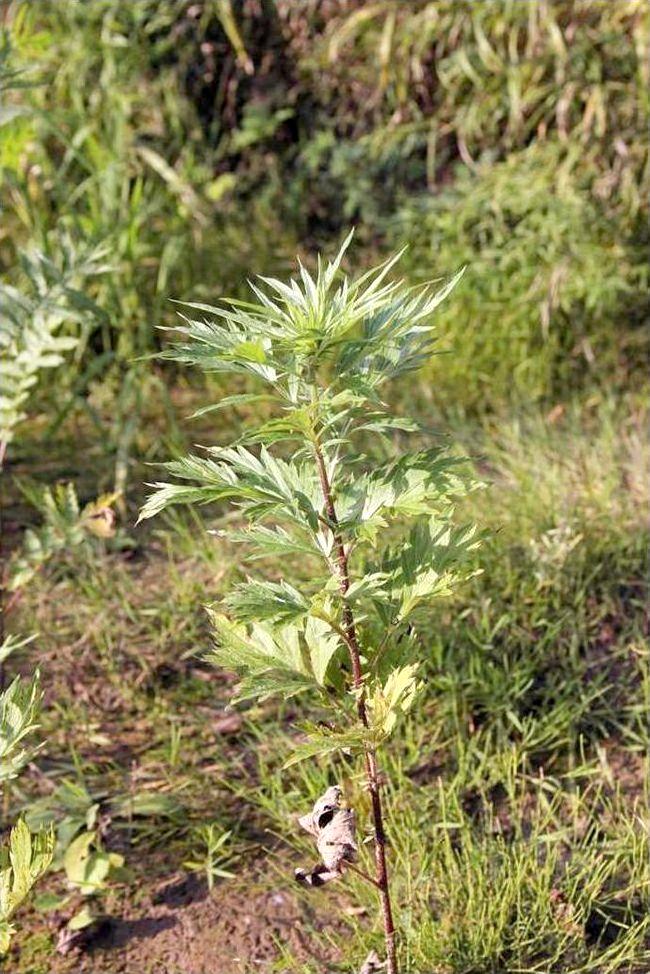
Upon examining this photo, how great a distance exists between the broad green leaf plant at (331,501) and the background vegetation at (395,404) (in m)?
0.14

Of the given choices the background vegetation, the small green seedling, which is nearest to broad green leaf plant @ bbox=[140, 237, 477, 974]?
the background vegetation

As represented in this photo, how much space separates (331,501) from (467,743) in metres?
1.03

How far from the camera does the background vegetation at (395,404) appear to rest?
2238 millimetres

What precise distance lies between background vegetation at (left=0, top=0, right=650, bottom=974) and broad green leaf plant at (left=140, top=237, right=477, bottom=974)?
144 mm

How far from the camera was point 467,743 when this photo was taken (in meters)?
2.49

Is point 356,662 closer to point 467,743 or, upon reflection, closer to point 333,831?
point 333,831

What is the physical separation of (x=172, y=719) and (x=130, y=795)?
0.25 meters

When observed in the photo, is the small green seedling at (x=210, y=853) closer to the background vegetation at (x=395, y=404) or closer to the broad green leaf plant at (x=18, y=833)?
the background vegetation at (x=395, y=404)

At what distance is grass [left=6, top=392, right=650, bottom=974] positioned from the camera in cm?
206

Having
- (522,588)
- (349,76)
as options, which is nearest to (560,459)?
(522,588)

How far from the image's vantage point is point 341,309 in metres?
1.57

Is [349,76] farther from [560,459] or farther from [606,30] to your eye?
[560,459]

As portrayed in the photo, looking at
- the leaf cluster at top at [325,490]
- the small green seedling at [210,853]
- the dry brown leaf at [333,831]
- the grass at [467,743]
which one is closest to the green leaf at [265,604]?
the leaf cluster at top at [325,490]

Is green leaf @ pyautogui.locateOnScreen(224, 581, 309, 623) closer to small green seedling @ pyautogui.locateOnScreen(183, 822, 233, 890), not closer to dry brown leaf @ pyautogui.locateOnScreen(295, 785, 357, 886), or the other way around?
dry brown leaf @ pyautogui.locateOnScreen(295, 785, 357, 886)
